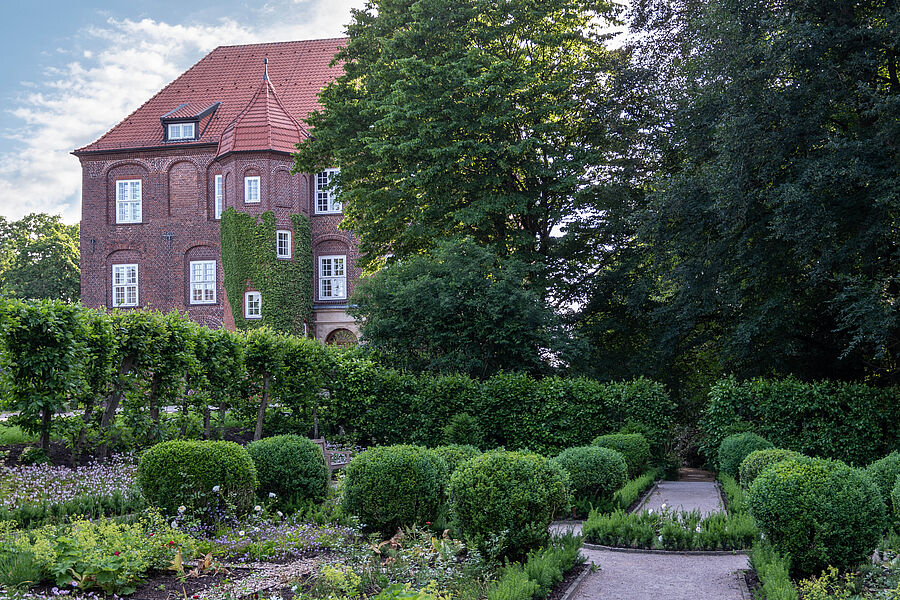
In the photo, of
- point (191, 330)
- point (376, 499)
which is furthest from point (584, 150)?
point (376, 499)

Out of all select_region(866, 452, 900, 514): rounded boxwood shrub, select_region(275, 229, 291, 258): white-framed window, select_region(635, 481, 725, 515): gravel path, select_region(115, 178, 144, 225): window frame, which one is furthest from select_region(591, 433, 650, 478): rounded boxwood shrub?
select_region(115, 178, 144, 225): window frame

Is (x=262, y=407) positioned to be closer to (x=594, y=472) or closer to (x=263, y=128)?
(x=594, y=472)

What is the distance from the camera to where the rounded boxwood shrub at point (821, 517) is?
7012 millimetres

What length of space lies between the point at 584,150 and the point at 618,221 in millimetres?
2378

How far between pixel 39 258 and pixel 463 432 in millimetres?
42163

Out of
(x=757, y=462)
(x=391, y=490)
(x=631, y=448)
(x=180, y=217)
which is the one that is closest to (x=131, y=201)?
(x=180, y=217)

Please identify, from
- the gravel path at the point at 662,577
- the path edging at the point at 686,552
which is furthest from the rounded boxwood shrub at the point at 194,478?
the path edging at the point at 686,552

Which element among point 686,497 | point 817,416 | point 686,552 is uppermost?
point 817,416

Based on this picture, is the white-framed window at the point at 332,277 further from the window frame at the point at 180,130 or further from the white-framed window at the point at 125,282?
the white-framed window at the point at 125,282

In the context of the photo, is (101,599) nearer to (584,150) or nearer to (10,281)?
(584,150)

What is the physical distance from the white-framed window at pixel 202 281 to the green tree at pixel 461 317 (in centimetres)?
2167

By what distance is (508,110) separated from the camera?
2103 centimetres

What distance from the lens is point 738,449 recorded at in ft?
46.6

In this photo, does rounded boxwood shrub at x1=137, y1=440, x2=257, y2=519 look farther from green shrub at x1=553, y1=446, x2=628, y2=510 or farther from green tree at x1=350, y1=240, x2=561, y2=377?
green tree at x1=350, y1=240, x2=561, y2=377
